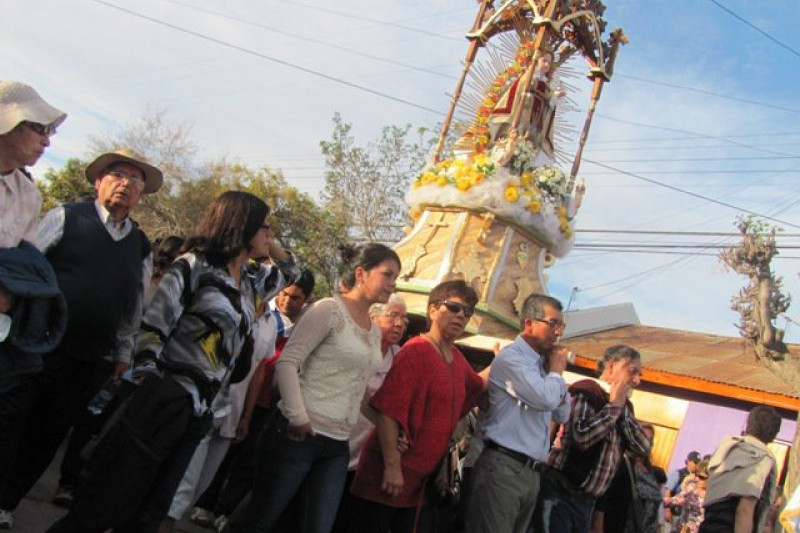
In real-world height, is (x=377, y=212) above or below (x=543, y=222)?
above

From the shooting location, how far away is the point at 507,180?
8070mm

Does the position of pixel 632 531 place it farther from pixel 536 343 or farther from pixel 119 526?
pixel 119 526

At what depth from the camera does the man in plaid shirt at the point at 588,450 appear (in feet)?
14.0

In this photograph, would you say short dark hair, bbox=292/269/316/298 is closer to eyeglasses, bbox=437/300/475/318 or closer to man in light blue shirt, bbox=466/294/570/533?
eyeglasses, bbox=437/300/475/318

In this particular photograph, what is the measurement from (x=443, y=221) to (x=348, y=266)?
4.89m

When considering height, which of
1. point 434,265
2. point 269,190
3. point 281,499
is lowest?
point 281,499

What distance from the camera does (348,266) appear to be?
369 cm

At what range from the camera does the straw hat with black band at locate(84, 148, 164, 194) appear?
3.66 meters

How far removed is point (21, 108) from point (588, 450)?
3.33 meters

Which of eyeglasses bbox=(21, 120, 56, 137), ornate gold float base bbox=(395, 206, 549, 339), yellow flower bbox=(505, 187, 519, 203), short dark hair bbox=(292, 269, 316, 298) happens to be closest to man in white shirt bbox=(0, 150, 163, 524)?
eyeglasses bbox=(21, 120, 56, 137)

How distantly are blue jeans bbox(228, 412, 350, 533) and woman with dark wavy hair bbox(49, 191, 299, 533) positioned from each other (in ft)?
1.17

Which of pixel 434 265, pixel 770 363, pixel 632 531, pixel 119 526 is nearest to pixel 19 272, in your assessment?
pixel 119 526

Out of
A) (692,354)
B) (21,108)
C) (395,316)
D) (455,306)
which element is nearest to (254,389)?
(395,316)

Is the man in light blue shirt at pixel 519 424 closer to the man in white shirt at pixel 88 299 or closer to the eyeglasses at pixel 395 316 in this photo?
the eyeglasses at pixel 395 316
